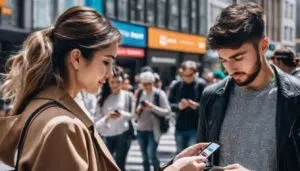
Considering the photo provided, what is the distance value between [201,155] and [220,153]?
417 mm

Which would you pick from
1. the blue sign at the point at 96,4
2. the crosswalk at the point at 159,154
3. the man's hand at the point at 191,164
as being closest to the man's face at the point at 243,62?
the man's hand at the point at 191,164

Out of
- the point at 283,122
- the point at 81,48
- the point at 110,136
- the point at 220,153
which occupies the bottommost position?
the point at 110,136

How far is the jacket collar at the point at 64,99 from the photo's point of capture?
2041 mm

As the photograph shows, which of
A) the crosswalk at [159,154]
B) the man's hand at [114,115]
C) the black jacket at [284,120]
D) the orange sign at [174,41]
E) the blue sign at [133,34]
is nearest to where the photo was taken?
the black jacket at [284,120]

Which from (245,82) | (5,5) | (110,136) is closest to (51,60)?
(245,82)

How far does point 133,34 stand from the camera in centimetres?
2714

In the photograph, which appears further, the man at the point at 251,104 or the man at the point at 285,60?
the man at the point at 285,60

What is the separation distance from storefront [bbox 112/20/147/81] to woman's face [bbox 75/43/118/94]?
77.0ft

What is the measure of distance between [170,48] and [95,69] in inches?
1142

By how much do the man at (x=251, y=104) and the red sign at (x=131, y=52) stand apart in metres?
22.9

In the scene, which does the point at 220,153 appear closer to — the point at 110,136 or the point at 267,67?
the point at 267,67

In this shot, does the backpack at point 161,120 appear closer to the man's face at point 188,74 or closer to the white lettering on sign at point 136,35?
the man's face at point 188,74

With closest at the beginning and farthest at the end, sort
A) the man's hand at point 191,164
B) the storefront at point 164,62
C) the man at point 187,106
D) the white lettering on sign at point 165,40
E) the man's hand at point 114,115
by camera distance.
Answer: the man's hand at point 191,164, the man's hand at point 114,115, the man at point 187,106, the storefront at point 164,62, the white lettering on sign at point 165,40

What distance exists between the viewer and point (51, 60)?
6.93 feet
